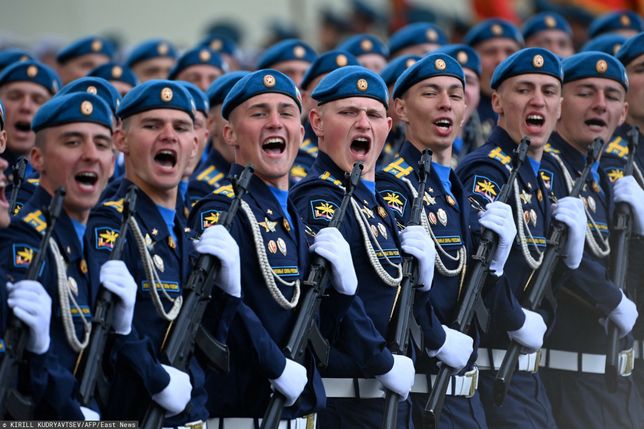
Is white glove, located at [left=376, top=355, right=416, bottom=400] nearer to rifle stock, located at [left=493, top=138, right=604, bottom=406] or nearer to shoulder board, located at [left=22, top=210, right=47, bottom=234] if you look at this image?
rifle stock, located at [left=493, top=138, right=604, bottom=406]

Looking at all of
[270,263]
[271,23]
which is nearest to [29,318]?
[270,263]

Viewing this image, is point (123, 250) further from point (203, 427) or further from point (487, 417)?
point (487, 417)

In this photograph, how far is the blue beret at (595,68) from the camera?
10547 mm


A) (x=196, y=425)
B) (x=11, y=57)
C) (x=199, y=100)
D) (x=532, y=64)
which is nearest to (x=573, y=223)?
(x=532, y=64)

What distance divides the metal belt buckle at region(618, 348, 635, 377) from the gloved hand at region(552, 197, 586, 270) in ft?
2.81

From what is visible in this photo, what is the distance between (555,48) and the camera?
14.9 meters

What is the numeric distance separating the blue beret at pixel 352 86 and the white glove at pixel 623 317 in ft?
7.48

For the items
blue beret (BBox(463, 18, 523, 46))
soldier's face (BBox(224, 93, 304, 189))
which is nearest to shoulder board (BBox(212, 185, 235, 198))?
soldier's face (BBox(224, 93, 304, 189))

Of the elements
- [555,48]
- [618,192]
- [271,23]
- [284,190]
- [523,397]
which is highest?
[271,23]

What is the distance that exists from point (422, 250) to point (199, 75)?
15.4ft

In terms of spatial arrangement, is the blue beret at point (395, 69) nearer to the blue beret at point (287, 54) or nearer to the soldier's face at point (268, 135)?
the blue beret at point (287, 54)

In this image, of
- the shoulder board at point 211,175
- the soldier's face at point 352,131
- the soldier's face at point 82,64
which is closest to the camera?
the soldier's face at point 352,131

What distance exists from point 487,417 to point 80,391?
3.24 meters

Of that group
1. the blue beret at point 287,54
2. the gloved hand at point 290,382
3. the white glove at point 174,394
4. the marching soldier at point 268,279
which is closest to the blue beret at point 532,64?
the marching soldier at point 268,279
